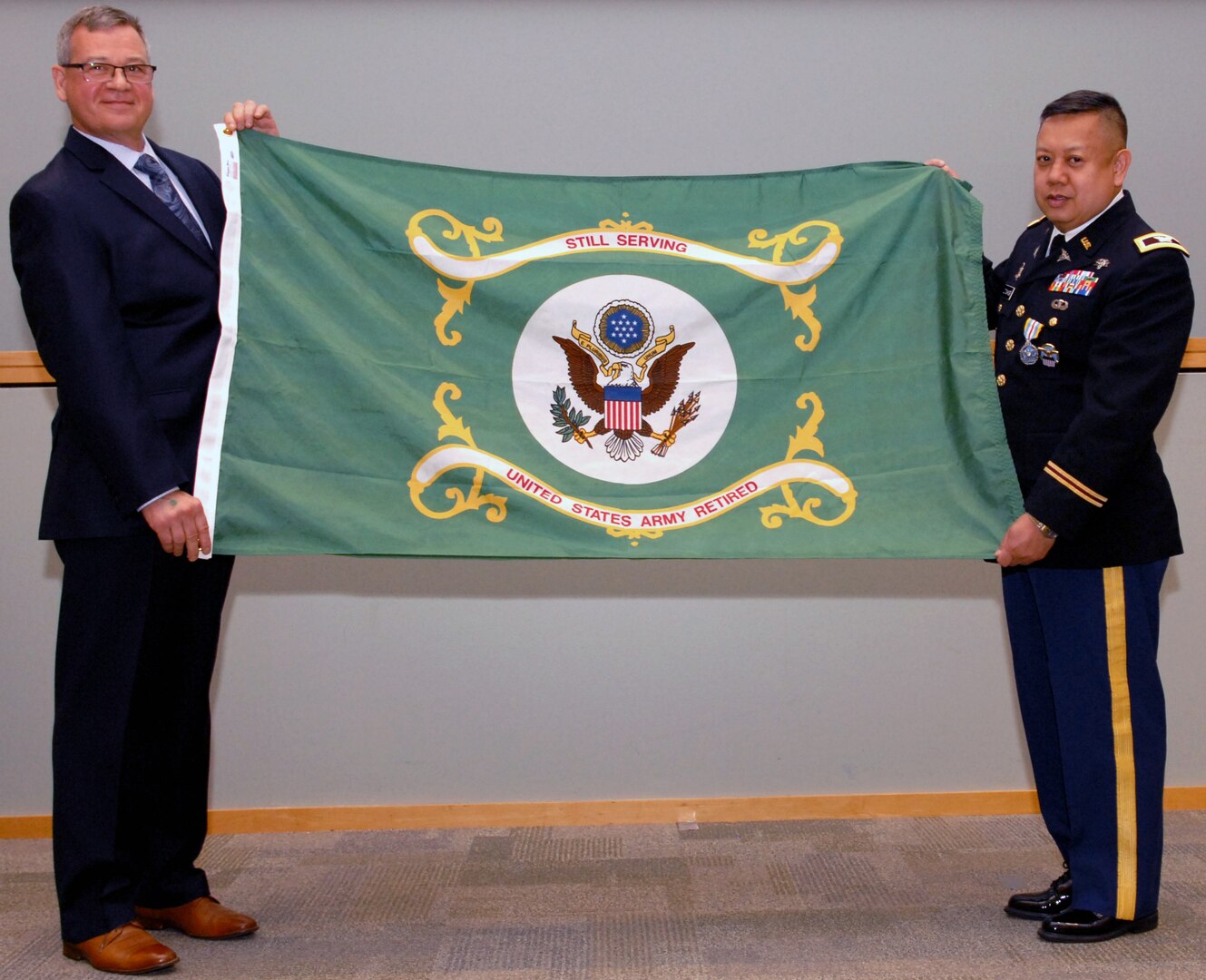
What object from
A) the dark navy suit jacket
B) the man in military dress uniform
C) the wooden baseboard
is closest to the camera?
the dark navy suit jacket

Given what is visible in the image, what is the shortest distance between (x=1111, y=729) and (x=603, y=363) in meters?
1.38

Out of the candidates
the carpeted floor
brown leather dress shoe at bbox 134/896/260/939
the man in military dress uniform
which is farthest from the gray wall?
the man in military dress uniform

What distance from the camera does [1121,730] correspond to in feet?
8.15

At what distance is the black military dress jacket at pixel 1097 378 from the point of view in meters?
2.38

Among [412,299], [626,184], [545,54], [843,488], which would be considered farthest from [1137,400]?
[545,54]

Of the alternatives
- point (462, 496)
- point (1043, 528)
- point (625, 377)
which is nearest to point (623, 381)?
point (625, 377)

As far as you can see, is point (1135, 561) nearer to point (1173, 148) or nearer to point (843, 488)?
point (843, 488)

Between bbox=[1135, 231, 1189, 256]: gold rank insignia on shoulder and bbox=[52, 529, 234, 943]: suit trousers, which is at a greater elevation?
bbox=[1135, 231, 1189, 256]: gold rank insignia on shoulder

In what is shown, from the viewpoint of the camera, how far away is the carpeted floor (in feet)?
7.87

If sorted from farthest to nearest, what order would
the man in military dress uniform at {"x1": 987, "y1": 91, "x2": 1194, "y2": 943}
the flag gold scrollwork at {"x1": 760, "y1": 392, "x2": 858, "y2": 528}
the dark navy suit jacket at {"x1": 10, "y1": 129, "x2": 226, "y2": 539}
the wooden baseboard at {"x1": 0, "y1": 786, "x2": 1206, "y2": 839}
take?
the wooden baseboard at {"x1": 0, "y1": 786, "x2": 1206, "y2": 839}, the flag gold scrollwork at {"x1": 760, "y1": 392, "x2": 858, "y2": 528}, the man in military dress uniform at {"x1": 987, "y1": 91, "x2": 1194, "y2": 943}, the dark navy suit jacket at {"x1": 10, "y1": 129, "x2": 226, "y2": 539}

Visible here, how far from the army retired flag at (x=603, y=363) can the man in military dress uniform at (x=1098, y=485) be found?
4.6 inches

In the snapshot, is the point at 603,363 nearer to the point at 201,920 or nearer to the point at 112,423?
the point at 112,423

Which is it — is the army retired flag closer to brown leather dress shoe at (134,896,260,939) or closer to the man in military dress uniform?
the man in military dress uniform

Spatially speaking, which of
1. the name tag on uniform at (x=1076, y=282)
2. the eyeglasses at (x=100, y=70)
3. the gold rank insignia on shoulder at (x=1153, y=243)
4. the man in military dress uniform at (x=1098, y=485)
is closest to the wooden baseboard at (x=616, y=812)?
the man in military dress uniform at (x=1098, y=485)
